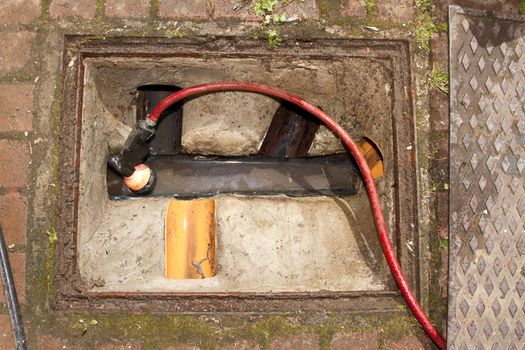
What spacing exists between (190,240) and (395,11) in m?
1.44

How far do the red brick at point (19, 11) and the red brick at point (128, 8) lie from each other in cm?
31

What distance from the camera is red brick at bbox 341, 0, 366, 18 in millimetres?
2098

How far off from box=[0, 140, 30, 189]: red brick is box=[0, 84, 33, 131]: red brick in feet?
0.23

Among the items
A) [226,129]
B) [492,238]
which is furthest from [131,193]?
[492,238]

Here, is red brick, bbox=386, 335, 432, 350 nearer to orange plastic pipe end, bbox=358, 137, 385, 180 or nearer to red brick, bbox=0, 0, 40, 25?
orange plastic pipe end, bbox=358, 137, 385, 180

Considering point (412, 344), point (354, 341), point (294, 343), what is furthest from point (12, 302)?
point (412, 344)

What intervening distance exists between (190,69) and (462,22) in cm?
124

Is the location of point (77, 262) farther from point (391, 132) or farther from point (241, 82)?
point (391, 132)

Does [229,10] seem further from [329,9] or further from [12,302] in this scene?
[12,302]

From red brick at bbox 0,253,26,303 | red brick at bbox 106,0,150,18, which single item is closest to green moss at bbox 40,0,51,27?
red brick at bbox 106,0,150,18

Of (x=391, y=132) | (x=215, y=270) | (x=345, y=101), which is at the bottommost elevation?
(x=215, y=270)

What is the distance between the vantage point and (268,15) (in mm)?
2061

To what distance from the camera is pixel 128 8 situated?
6.73ft

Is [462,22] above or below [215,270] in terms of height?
above
